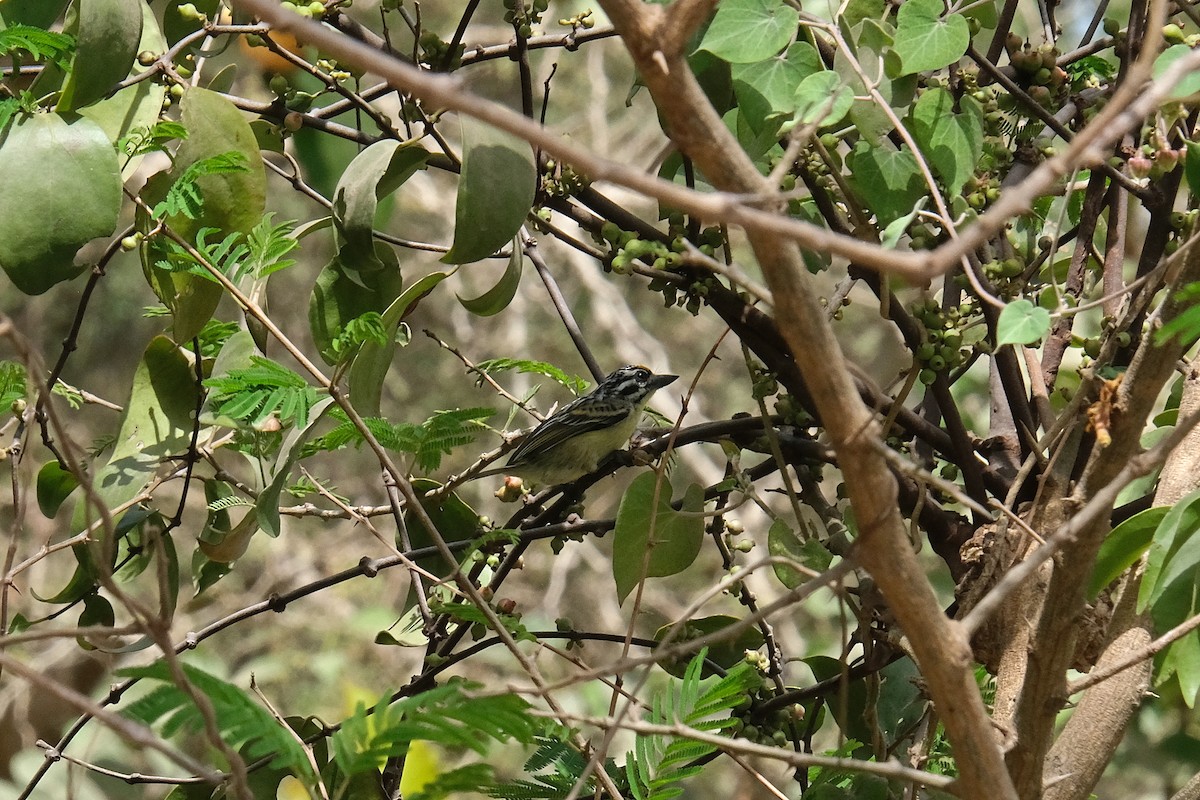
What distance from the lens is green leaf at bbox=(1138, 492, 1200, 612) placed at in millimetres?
989

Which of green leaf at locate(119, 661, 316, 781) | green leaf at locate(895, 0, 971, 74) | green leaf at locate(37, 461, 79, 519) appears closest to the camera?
green leaf at locate(119, 661, 316, 781)

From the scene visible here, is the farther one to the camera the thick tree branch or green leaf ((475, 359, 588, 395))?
green leaf ((475, 359, 588, 395))

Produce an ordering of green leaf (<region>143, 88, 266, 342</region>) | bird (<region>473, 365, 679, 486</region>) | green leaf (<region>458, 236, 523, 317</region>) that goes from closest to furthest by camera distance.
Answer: green leaf (<region>143, 88, 266, 342</region>)
green leaf (<region>458, 236, 523, 317</region>)
bird (<region>473, 365, 679, 486</region>)

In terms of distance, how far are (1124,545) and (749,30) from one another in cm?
61

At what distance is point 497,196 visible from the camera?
3.81ft

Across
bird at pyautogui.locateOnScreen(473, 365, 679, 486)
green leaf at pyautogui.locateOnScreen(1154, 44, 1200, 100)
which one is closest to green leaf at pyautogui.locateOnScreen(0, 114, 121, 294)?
green leaf at pyautogui.locateOnScreen(1154, 44, 1200, 100)

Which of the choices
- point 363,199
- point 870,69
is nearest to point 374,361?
point 363,199

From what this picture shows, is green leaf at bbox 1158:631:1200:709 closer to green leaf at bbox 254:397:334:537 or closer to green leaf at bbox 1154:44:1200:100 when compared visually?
green leaf at bbox 1154:44:1200:100

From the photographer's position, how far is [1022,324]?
3.01ft

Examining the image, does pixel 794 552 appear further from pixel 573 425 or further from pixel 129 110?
pixel 573 425

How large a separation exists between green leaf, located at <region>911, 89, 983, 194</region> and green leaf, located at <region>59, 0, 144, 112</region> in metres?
0.82

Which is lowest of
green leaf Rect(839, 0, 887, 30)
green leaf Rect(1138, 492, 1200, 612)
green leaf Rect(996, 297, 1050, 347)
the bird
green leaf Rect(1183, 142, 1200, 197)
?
green leaf Rect(1138, 492, 1200, 612)

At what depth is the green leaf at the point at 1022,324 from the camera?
90cm

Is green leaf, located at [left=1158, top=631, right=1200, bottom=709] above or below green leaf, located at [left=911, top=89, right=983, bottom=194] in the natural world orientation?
below
